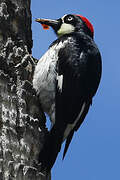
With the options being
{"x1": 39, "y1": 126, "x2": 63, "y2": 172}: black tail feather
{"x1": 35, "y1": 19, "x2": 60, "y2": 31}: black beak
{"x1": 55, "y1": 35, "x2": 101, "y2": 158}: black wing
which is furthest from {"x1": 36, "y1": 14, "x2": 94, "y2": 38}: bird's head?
{"x1": 39, "y1": 126, "x2": 63, "y2": 172}: black tail feather

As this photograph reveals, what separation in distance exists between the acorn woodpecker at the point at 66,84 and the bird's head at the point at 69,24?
1.74 feet

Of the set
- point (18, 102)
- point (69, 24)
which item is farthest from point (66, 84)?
point (69, 24)

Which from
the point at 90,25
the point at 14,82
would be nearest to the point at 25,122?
the point at 14,82

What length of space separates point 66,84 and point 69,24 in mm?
1332

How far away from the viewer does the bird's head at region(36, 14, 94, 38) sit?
12.5 feet

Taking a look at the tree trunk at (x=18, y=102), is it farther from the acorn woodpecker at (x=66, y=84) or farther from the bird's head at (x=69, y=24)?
the bird's head at (x=69, y=24)

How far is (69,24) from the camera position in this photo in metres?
3.90

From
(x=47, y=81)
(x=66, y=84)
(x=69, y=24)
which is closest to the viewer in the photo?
(x=66, y=84)

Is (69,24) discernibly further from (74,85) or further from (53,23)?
(74,85)

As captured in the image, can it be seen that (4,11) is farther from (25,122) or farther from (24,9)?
(25,122)

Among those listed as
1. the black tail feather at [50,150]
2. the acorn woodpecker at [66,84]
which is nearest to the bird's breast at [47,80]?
the acorn woodpecker at [66,84]

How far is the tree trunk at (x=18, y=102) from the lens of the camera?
216 cm

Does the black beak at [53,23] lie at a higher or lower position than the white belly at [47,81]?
higher

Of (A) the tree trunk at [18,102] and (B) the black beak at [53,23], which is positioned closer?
(A) the tree trunk at [18,102]
